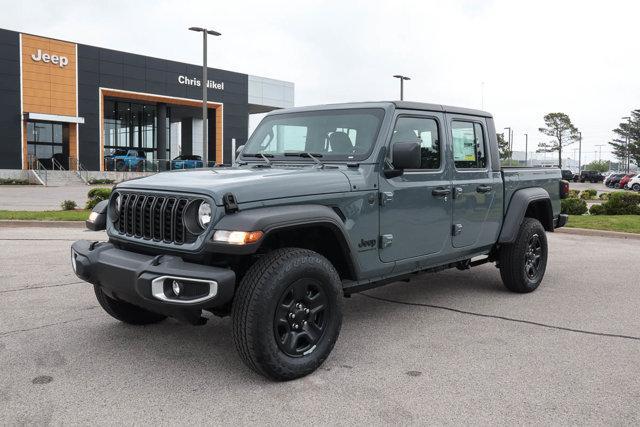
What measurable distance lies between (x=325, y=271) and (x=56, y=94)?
1655 inches

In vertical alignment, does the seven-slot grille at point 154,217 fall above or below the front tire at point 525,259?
above

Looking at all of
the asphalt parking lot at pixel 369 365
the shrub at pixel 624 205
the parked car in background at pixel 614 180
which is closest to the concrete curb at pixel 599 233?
the shrub at pixel 624 205

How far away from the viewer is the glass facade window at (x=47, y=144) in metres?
40.0

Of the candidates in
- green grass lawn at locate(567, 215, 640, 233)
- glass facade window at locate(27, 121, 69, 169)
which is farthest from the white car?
glass facade window at locate(27, 121, 69, 169)

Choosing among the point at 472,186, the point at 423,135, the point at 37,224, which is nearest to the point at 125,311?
the point at 423,135

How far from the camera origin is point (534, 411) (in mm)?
3289

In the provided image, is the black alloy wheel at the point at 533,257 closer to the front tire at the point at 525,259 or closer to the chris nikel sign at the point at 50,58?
the front tire at the point at 525,259

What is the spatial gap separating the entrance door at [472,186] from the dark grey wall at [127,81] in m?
41.5

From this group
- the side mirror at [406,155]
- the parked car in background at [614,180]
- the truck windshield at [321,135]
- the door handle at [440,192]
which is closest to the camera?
the side mirror at [406,155]

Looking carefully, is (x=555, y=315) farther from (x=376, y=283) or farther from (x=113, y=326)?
(x=113, y=326)

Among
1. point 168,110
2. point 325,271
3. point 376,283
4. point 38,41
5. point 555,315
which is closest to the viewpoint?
point 325,271

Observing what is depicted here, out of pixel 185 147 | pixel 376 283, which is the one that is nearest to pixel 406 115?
pixel 376 283

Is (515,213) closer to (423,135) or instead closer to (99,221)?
(423,135)

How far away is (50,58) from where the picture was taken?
40.1m
